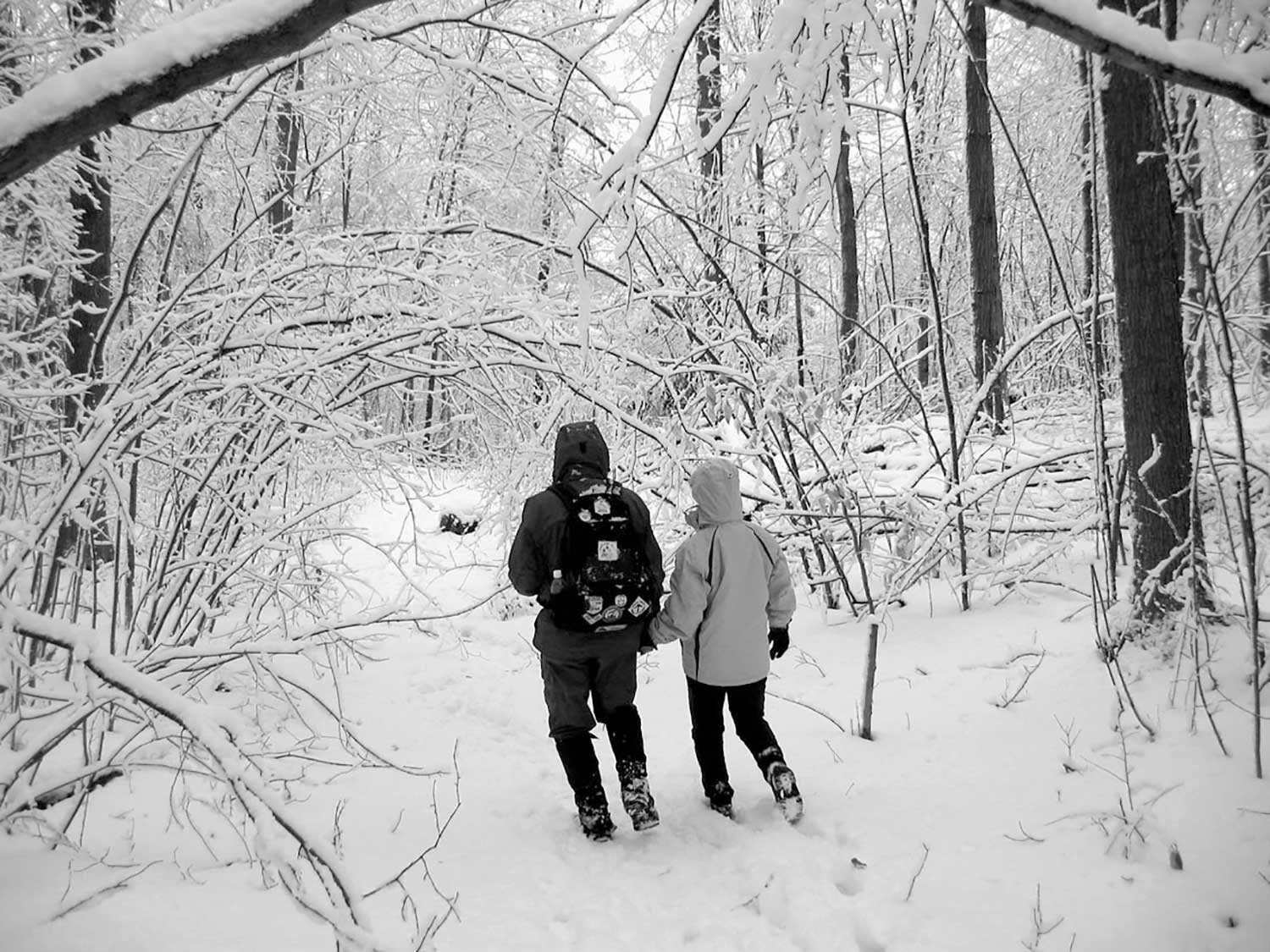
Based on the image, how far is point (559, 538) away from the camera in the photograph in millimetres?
3156

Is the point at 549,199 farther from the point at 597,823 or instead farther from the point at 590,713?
the point at 597,823

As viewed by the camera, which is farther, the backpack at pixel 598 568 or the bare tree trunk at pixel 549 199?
the bare tree trunk at pixel 549 199

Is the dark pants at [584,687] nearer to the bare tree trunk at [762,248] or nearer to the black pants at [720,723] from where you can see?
the black pants at [720,723]

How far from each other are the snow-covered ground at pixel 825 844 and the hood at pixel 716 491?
4.04ft

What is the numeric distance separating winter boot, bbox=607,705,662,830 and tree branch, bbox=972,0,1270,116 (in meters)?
2.78

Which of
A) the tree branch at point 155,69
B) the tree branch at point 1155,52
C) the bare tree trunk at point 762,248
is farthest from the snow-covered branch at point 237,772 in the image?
the bare tree trunk at point 762,248

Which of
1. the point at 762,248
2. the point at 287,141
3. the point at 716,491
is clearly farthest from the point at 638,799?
the point at 287,141

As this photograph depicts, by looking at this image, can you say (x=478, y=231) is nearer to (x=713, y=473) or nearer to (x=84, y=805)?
(x=713, y=473)

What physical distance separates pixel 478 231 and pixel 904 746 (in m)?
3.24

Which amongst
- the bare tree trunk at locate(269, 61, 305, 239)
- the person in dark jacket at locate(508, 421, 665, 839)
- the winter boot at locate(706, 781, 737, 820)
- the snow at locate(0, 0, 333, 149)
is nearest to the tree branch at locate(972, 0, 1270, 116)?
the snow at locate(0, 0, 333, 149)

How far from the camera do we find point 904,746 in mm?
3695

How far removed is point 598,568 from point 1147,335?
112 inches

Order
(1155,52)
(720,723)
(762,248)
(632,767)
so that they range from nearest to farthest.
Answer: (1155,52)
(632,767)
(720,723)
(762,248)

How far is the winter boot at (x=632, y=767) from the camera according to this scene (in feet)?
10.1
